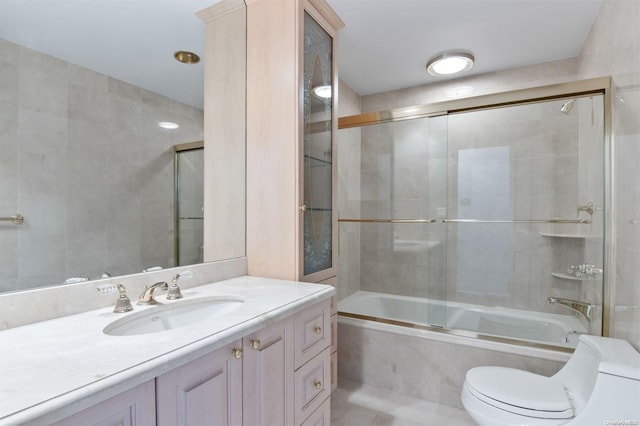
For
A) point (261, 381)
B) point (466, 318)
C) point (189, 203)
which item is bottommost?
point (466, 318)

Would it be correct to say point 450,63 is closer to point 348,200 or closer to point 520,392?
point 348,200

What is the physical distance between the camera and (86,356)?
669 millimetres

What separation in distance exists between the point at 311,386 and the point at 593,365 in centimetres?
125

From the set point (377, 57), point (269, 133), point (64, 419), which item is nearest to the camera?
point (64, 419)

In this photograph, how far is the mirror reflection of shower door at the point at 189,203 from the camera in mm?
1346

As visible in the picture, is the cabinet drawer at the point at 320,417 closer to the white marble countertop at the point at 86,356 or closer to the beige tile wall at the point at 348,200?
the white marble countertop at the point at 86,356

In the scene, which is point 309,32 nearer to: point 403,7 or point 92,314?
point 403,7

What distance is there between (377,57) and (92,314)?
243 cm

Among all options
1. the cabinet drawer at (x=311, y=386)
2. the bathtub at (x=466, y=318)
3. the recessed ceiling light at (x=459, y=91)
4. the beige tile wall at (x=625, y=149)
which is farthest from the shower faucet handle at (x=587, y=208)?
the cabinet drawer at (x=311, y=386)

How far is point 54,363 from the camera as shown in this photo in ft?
2.08

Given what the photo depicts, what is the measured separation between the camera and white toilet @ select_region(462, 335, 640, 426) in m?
1.13

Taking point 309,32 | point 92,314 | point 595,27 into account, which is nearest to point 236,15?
point 309,32

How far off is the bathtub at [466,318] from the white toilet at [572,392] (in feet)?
1.46

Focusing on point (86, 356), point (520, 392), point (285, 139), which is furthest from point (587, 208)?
point (86, 356)
